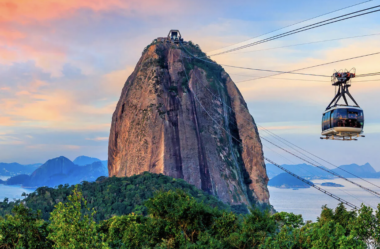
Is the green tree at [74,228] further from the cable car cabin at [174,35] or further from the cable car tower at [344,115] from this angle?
the cable car cabin at [174,35]

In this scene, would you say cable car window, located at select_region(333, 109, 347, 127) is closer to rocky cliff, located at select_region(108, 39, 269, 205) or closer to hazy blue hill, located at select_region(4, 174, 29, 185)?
rocky cliff, located at select_region(108, 39, 269, 205)

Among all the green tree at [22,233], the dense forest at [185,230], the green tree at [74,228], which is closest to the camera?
the green tree at [74,228]

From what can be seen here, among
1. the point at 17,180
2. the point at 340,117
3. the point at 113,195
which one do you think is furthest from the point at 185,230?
the point at 17,180

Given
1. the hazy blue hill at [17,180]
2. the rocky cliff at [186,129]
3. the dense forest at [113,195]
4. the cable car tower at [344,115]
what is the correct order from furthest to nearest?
the hazy blue hill at [17,180]
the rocky cliff at [186,129]
the dense forest at [113,195]
the cable car tower at [344,115]

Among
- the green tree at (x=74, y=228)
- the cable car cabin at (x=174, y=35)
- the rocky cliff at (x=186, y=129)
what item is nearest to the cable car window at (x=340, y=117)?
the green tree at (x=74, y=228)

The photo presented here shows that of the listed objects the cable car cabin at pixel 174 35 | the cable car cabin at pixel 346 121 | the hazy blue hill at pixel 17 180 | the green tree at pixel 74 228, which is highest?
the cable car cabin at pixel 174 35

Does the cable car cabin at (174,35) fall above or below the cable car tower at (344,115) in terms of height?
above

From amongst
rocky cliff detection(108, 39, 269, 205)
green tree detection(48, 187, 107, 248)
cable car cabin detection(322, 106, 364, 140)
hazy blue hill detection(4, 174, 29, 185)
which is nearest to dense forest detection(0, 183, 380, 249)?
green tree detection(48, 187, 107, 248)

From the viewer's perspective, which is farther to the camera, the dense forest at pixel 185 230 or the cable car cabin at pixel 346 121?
the cable car cabin at pixel 346 121
